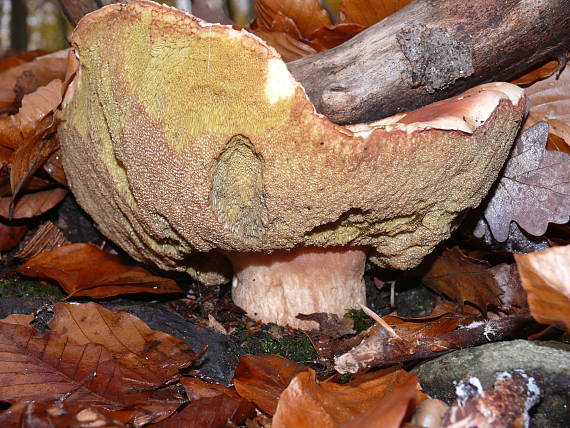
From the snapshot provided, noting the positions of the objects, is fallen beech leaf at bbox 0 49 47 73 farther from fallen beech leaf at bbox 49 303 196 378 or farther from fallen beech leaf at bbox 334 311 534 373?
fallen beech leaf at bbox 334 311 534 373

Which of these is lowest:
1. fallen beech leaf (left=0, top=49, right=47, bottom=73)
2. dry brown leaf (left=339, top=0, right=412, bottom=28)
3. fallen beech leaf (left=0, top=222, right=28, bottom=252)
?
fallen beech leaf (left=0, top=222, right=28, bottom=252)

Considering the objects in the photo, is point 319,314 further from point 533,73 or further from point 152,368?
point 533,73

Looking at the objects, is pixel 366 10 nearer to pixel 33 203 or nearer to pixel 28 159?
pixel 28 159

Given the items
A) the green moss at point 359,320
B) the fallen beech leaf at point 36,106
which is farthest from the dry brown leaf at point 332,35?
the green moss at point 359,320

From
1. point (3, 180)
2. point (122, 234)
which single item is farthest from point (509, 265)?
point (3, 180)

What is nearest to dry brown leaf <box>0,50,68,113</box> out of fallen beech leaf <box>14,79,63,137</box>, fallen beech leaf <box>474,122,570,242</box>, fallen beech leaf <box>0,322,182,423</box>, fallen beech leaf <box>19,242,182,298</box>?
fallen beech leaf <box>14,79,63,137</box>
